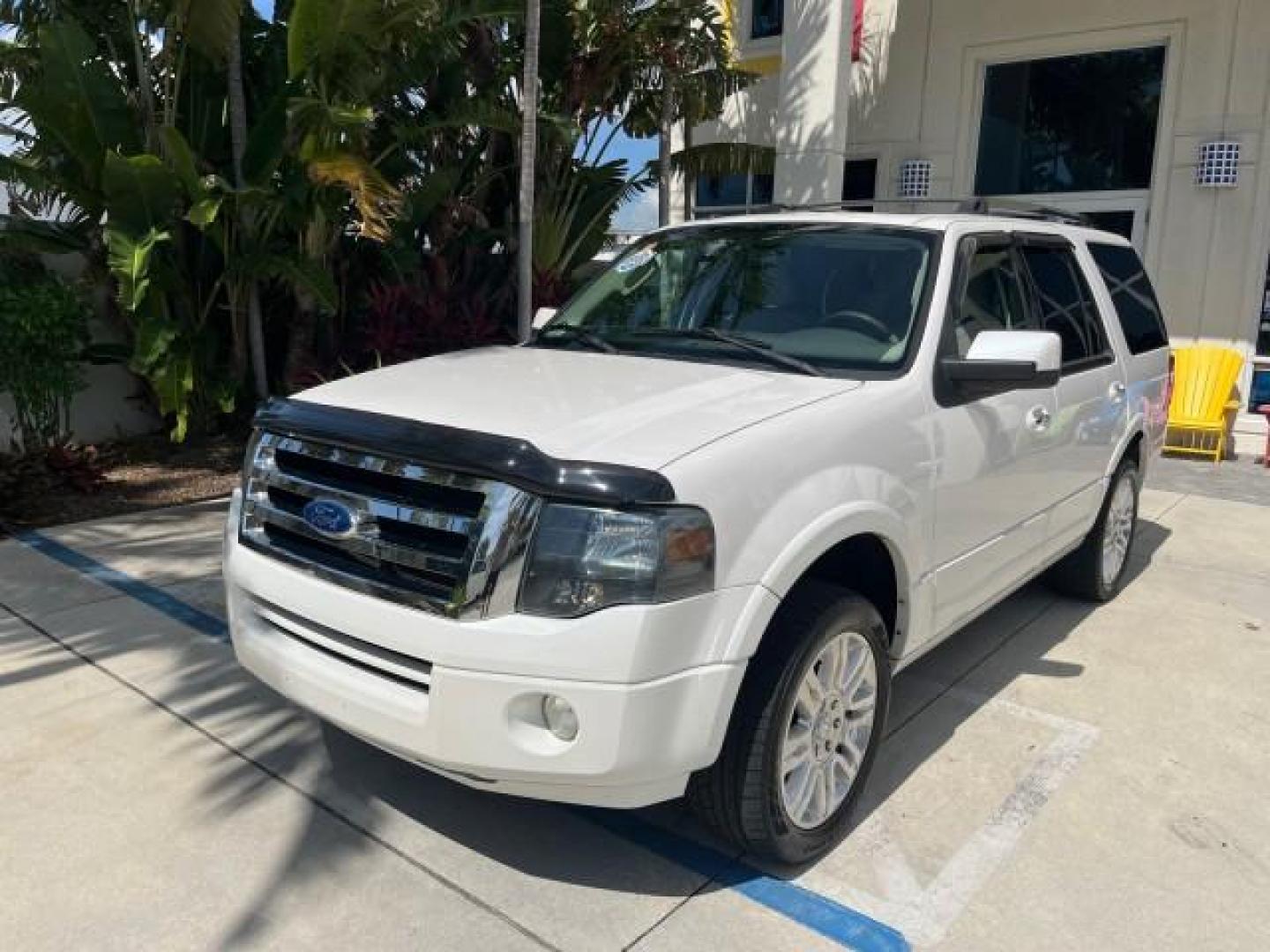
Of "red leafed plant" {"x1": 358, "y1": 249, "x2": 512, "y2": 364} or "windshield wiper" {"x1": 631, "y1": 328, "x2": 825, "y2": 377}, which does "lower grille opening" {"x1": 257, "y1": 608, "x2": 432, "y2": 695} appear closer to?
"windshield wiper" {"x1": 631, "y1": 328, "x2": 825, "y2": 377}

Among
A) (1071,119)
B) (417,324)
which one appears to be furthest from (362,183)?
(1071,119)

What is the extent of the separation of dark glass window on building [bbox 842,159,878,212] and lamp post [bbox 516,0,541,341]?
5.40 m

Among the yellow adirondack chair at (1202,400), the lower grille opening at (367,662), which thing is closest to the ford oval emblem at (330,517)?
the lower grille opening at (367,662)

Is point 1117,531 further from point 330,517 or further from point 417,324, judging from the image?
point 417,324

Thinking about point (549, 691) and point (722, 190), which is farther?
point (722, 190)

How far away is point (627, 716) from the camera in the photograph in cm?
248

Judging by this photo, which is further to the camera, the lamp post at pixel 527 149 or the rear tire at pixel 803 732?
the lamp post at pixel 527 149

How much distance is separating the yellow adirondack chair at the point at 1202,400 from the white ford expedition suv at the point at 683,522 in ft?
22.2

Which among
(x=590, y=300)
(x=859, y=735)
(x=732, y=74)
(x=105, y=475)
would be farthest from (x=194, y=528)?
(x=732, y=74)

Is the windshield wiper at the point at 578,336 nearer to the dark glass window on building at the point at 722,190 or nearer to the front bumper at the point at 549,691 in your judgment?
the front bumper at the point at 549,691

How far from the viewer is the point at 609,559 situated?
251 cm

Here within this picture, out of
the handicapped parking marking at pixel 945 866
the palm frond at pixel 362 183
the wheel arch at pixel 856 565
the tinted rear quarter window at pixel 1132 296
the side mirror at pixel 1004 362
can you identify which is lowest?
the handicapped parking marking at pixel 945 866

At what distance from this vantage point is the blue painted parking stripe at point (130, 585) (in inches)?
189

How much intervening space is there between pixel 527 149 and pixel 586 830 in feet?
22.2
